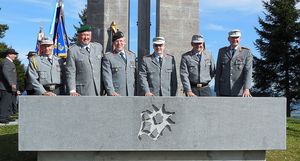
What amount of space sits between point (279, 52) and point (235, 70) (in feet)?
86.0

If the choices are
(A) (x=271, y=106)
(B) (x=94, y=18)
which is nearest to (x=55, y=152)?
(A) (x=271, y=106)

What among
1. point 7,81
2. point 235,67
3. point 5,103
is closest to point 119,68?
point 235,67

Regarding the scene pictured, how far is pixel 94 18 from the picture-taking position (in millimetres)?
10156

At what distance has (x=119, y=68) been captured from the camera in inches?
247

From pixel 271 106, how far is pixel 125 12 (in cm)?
508

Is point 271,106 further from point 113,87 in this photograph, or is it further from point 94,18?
point 94,18

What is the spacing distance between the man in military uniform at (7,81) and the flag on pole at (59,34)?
3131 millimetres

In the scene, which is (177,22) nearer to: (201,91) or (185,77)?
(201,91)

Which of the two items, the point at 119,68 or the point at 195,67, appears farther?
the point at 195,67

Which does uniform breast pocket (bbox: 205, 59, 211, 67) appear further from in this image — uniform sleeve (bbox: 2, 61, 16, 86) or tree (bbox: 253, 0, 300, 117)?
tree (bbox: 253, 0, 300, 117)

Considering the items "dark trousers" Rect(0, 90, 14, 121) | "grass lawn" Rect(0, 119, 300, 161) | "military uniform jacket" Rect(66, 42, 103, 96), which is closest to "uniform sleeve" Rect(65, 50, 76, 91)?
"military uniform jacket" Rect(66, 42, 103, 96)

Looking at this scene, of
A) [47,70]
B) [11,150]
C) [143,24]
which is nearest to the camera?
[47,70]

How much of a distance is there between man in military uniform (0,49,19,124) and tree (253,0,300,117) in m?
23.6

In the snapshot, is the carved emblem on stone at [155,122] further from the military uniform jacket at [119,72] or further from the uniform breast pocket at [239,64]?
the uniform breast pocket at [239,64]
